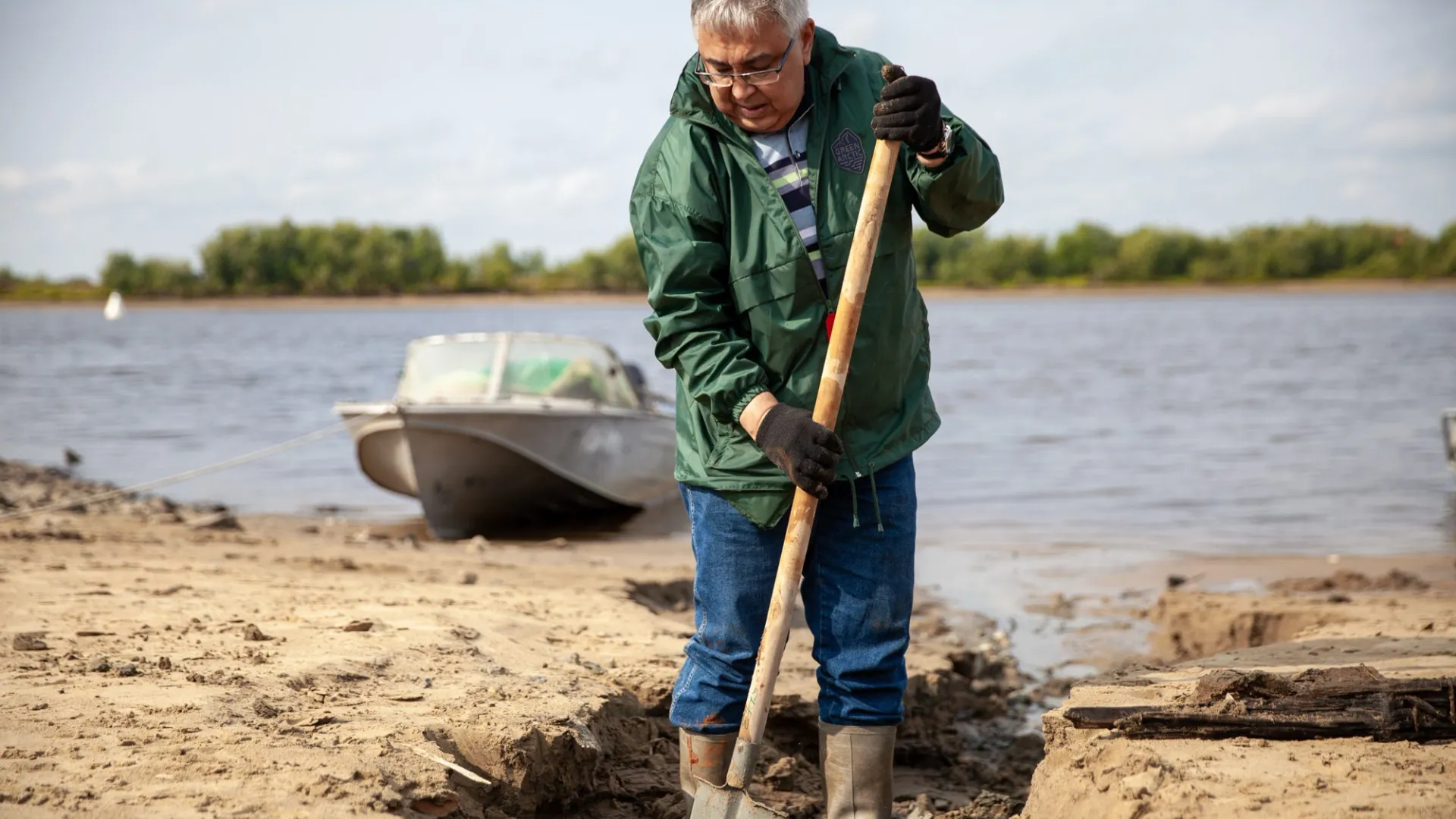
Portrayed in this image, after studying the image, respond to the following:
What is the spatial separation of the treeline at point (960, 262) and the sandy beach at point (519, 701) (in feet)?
243

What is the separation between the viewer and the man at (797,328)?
305 cm

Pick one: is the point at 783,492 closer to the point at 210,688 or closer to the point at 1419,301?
the point at 210,688

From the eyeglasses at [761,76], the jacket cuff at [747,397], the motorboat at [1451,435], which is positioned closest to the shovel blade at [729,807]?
the jacket cuff at [747,397]

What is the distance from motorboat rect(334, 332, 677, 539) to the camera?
10422 mm

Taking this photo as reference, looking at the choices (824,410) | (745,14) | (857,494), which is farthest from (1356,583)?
(745,14)

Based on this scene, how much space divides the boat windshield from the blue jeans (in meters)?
7.70

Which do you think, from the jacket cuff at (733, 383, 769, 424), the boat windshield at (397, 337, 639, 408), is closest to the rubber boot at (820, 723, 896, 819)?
the jacket cuff at (733, 383, 769, 424)

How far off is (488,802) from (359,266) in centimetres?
8706

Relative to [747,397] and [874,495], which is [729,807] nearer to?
[874,495]

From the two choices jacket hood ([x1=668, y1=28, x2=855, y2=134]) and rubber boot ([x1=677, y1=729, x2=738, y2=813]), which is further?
rubber boot ([x1=677, y1=729, x2=738, y2=813])

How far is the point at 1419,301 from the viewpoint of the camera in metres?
70.7

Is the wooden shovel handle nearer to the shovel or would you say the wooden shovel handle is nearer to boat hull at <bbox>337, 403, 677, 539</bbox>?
the shovel

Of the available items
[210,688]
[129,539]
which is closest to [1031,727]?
[210,688]

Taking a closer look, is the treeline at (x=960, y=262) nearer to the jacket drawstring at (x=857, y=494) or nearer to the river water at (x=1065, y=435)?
the river water at (x=1065, y=435)
